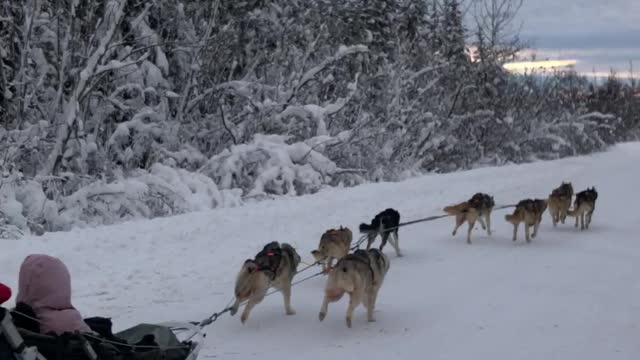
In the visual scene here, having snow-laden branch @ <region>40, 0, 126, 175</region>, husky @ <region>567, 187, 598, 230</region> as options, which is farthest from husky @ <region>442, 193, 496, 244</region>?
snow-laden branch @ <region>40, 0, 126, 175</region>

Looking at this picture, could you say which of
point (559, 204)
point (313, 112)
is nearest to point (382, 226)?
point (559, 204)

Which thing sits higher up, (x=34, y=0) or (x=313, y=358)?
(x=34, y=0)

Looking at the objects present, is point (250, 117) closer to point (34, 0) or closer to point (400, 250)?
point (34, 0)

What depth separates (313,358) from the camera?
20.4 ft

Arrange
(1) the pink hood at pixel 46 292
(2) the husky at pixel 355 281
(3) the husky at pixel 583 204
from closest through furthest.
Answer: (1) the pink hood at pixel 46 292
(2) the husky at pixel 355 281
(3) the husky at pixel 583 204

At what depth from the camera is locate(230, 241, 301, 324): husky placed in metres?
6.79

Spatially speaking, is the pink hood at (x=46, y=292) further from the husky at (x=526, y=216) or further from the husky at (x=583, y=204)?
the husky at (x=583, y=204)

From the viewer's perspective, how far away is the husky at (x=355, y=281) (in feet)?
22.2

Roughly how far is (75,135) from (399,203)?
729 centimetres

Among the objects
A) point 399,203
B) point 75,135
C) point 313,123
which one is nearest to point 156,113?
point 75,135

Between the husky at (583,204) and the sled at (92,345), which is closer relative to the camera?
the sled at (92,345)

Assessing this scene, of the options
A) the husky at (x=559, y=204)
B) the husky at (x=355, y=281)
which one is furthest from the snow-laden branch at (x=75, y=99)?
the husky at (x=355, y=281)

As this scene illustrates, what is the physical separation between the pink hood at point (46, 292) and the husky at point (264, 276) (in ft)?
7.67

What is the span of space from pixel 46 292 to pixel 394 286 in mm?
5450
